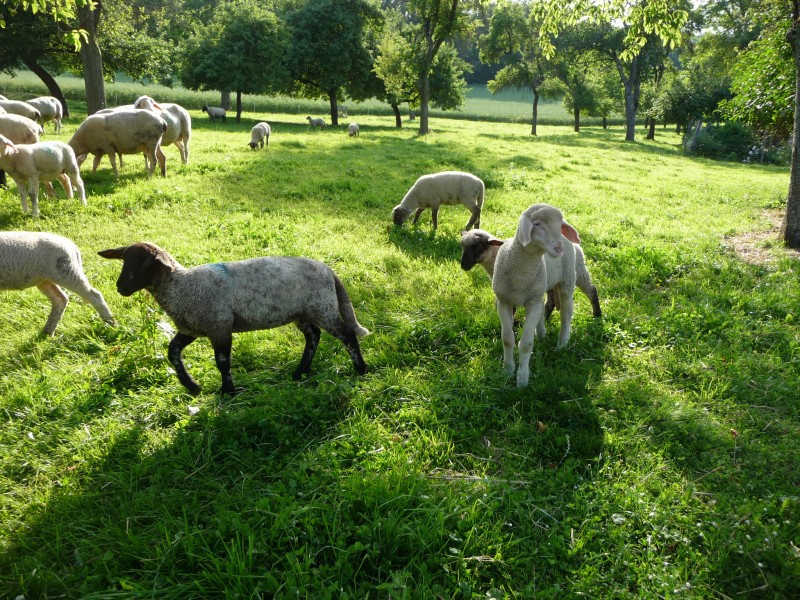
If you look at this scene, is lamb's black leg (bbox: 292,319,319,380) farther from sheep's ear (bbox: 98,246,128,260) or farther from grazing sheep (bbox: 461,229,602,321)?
grazing sheep (bbox: 461,229,602,321)

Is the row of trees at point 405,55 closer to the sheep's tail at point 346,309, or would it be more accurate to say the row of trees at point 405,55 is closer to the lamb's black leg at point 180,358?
the sheep's tail at point 346,309

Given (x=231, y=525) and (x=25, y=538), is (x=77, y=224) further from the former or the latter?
(x=231, y=525)

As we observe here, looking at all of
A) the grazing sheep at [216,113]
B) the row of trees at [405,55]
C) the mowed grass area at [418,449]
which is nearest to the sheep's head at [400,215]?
the mowed grass area at [418,449]

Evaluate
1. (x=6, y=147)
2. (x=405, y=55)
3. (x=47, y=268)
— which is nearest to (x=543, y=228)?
(x=47, y=268)

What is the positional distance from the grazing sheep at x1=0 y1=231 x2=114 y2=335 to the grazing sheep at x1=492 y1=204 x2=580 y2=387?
4289mm

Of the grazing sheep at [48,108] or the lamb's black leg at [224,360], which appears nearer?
the lamb's black leg at [224,360]

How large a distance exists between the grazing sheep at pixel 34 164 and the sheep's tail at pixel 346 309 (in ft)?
21.9

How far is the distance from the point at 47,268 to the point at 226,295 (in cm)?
236

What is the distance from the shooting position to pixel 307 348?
175 inches

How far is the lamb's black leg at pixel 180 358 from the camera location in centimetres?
395

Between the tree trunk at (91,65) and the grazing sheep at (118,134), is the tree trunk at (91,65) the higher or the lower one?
the higher one

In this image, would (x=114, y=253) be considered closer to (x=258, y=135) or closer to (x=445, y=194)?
(x=445, y=194)

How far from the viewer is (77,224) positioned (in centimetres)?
798

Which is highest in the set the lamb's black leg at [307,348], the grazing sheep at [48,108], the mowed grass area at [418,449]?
the grazing sheep at [48,108]
